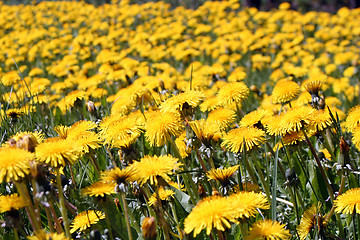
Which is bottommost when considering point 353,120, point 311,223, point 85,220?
point 311,223

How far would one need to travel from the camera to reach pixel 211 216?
4.22 feet

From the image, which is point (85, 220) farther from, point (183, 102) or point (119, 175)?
point (183, 102)

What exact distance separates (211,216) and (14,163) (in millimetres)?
655

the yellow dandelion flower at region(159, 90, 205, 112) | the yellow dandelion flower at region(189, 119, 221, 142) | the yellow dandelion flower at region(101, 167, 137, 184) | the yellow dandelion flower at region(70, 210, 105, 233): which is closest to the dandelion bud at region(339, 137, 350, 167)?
the yellow dandelion flower at region(189, 119, 221, 142)

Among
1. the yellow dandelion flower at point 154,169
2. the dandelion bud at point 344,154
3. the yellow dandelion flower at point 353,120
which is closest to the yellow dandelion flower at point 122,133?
the yellow dandelion flower at point 154,169

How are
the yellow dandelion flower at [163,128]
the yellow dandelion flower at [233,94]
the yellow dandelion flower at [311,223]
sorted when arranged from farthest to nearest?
the yellow dandelion flower at [233,94] < the yellow dandelion flower at [163,128] < the yellow dandelion flower at [311,223]

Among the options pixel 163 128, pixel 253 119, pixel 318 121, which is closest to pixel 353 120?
pixel 318 121

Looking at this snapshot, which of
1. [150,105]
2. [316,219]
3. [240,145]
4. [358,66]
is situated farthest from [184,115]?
[358,66]

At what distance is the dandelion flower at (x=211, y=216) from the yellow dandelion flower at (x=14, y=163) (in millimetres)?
560

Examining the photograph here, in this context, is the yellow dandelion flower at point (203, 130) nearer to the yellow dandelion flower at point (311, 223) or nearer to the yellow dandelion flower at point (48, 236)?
the yellow dandelion flower at point (311, 223)

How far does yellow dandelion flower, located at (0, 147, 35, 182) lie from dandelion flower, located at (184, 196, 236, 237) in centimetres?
56

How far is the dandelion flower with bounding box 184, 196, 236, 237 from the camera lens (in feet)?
4.16

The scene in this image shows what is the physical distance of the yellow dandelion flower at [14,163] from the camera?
4.49 feet

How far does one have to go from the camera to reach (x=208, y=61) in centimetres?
718
